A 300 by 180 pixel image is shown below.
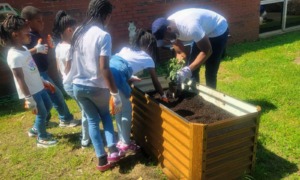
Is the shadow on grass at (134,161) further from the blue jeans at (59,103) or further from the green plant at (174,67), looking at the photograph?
the blue jeans at (59,103)

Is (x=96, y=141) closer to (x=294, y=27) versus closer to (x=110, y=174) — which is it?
(x=110, y=174)

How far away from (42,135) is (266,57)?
550 centimetres

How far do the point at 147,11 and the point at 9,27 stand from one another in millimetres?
4239

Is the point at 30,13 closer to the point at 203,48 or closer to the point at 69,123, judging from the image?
the point at 69,123

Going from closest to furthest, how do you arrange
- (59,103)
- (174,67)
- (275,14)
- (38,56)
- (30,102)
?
(30,102) → (174,67) → (38,56) → (59,103) → (275,14)

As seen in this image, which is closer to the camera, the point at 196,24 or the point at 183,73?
the point at 196,24

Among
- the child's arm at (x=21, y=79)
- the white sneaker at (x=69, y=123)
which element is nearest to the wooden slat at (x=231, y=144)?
the child's arm at (x=21, y=79)

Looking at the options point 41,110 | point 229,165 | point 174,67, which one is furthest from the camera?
point 41,110

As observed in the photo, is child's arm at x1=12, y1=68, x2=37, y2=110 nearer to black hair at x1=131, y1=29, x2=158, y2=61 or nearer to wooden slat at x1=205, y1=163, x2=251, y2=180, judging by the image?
black hair at x1=131, y1=29, x2=158, y2=61

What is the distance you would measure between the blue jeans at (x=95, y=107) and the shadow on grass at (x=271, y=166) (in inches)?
63.4

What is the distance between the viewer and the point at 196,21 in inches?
151

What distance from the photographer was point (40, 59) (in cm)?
438

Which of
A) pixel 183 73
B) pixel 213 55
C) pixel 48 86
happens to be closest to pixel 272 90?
pixel 213 55

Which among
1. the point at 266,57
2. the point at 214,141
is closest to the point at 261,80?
the point at 266,57
